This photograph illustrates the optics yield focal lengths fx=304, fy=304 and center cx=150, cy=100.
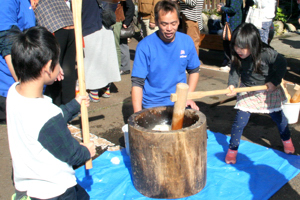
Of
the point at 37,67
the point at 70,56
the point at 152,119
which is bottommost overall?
the point at 152,119

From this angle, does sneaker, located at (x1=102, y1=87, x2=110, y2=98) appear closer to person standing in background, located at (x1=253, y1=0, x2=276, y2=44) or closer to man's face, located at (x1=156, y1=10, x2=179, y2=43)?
man's face, located at (x1=156, y1=10, x2=179, y2=43)

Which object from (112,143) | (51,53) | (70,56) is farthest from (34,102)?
(70,56)

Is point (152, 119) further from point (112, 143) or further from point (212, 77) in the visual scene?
point (212, 77)

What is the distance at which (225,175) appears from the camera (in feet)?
9.11

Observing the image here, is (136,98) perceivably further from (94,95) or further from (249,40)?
(94,95)

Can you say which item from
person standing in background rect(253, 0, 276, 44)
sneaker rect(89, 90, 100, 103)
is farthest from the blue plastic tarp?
person standing in background rect(253, 0, 276, 44)

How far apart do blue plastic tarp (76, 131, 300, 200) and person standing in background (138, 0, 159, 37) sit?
315 centimetres

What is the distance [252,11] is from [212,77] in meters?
1.35

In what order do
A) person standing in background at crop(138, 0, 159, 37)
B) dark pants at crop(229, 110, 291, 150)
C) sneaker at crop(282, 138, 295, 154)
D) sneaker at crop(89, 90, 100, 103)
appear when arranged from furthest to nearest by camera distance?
person standing in background at crop(138, 0, 159, 37), sneaker at crop(89, 90, 100, 103), sneaker at crop(282, 138, 295, 154), dark pants at crop(229, 110, 291, 150)

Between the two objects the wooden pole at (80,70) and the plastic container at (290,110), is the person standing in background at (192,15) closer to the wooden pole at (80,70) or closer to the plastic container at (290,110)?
the plastic container at (290,110)

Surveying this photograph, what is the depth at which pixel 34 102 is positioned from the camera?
1.56m

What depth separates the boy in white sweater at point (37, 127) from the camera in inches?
60.6

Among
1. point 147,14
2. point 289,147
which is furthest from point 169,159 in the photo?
point 147,14

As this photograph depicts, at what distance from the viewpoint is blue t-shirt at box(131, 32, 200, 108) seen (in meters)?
2.74
